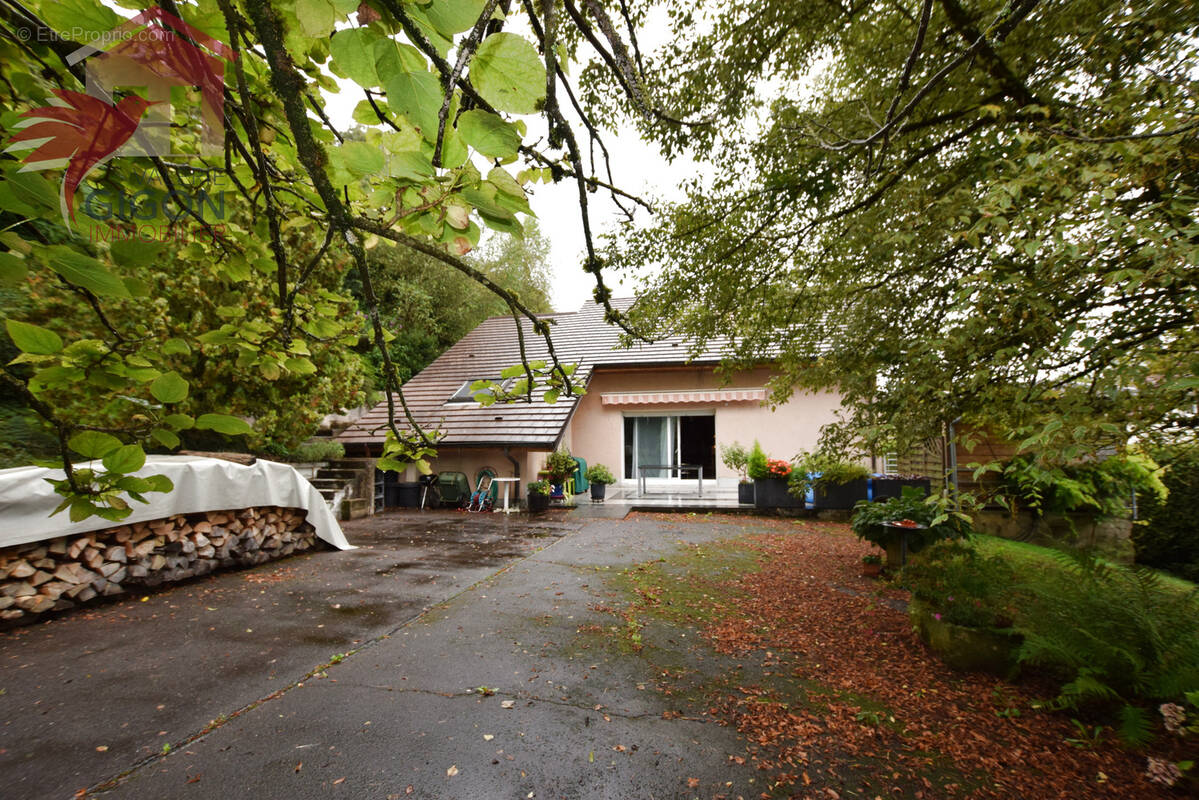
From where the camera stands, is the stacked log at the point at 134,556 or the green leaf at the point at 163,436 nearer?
the green leaf at the point at 163,436

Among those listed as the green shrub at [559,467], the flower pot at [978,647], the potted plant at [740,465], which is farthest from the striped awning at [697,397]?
the flower pot at [978,647]

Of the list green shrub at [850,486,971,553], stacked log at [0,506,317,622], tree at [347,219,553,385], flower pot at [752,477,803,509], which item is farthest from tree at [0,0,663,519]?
tree at [347,219,553,385]

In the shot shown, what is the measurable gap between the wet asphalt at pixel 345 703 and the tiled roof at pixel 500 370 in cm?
531

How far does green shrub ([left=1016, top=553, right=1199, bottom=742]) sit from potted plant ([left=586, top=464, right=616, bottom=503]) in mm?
10233

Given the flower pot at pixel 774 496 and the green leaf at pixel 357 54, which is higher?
the green leaf at pixel 357 54

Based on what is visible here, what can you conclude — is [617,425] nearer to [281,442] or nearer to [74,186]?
[281,442]

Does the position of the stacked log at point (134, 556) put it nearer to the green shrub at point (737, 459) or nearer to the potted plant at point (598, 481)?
the potted plant at point (598, 481)

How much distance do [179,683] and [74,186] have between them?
157 inches

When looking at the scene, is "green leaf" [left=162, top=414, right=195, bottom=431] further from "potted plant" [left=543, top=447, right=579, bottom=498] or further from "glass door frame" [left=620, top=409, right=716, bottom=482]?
"glass door frame" [left=620, top=409, right=716, bottom=482]

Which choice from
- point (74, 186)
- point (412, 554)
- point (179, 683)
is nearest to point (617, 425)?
point (412, 554)

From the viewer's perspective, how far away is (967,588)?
3986 mm

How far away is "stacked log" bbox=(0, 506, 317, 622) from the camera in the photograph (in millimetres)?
4539

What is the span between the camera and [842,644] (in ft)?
14.1

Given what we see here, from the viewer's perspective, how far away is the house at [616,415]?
1272 cm
